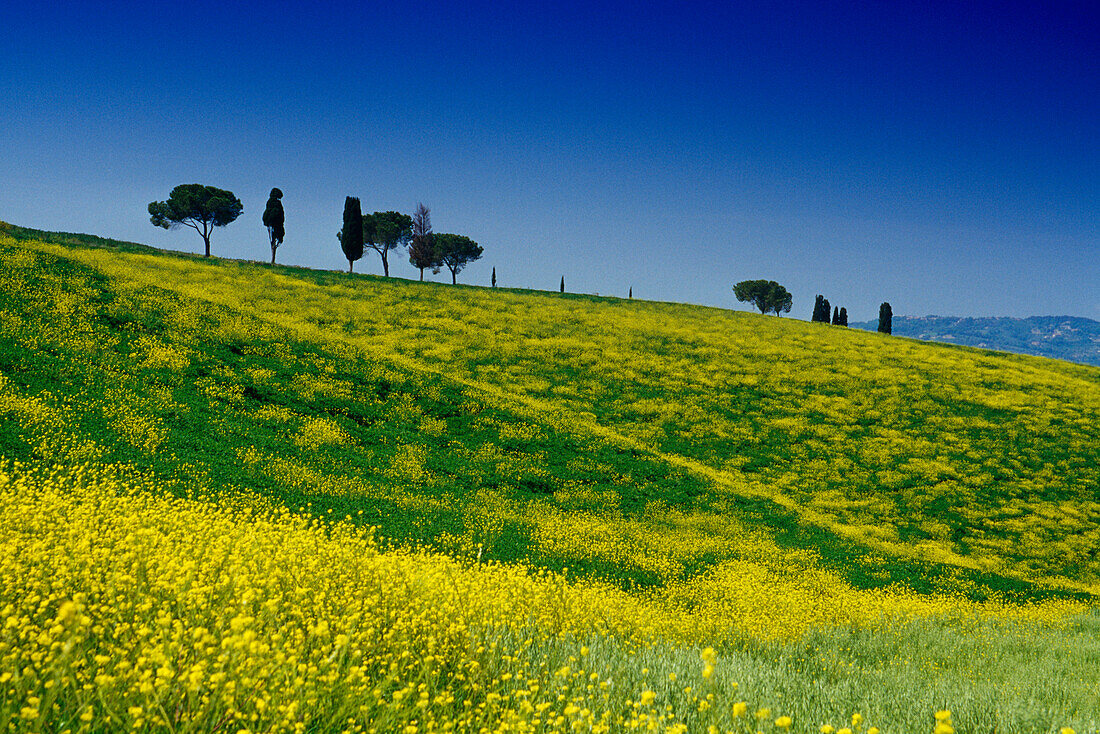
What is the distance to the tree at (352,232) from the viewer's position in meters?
59.3

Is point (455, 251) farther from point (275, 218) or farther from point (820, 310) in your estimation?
point (820, 310)

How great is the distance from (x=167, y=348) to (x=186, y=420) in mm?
6888

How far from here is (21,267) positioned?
26.8 metres

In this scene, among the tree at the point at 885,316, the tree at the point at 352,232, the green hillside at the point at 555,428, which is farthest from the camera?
the tree at the point at 885,316

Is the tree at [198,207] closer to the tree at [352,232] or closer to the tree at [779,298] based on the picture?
the tree at [352,232]

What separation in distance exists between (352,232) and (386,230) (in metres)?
20.3

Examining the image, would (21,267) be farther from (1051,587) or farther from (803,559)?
(1051,587)

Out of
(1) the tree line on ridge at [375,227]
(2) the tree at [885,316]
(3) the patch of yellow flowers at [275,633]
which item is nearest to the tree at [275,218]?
(1) the tree line on ridge at [375,227]

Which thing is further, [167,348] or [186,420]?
[167,348]

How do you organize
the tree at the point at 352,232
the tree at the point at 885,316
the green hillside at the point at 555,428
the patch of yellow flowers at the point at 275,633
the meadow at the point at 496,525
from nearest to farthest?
the patch of yellow flowers at the point at 275,633
the meadow at the point at 496,525
the green hillside at the point at 555,428
the tree at the point at 352,232
the tree at the point at 885,316

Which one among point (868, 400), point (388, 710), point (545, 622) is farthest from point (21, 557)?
point (868, 400)

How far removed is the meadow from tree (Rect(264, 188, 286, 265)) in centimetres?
2217

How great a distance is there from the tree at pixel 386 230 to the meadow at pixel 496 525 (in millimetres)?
38292

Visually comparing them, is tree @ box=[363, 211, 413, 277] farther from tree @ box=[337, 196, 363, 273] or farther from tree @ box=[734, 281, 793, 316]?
tree @ box=[734, 281, 793, 316]
